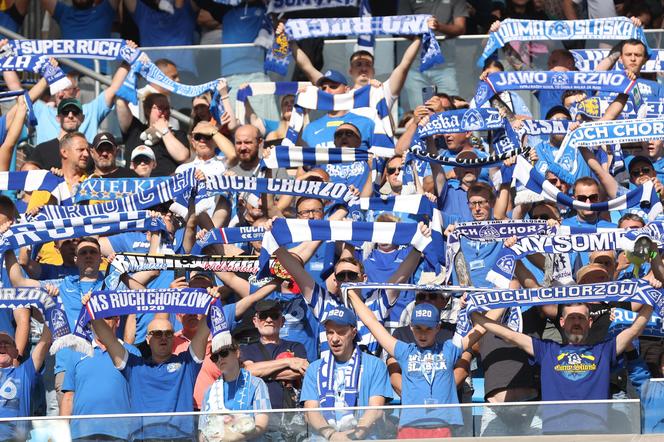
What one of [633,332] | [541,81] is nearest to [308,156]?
[541,81]

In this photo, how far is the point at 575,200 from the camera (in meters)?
17.5

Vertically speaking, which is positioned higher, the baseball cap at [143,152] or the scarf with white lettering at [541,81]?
the scarf with white lettering at [541,81]

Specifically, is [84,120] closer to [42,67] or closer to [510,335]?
→ [42,67]

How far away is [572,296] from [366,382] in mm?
1675

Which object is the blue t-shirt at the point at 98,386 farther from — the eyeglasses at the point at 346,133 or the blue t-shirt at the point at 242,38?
the blue t-shirt at the point at 242,38

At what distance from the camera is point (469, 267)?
1714 cm

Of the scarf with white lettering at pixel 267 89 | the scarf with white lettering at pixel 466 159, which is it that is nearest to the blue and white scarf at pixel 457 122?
the scarf with white lettering at pixel 466 159

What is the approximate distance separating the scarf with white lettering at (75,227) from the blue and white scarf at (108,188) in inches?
31.6

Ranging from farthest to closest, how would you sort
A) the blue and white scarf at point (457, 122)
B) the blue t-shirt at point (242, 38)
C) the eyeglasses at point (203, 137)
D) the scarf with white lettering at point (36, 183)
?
the blue t-shirt at point (242, 38), the eyeglasses at point (203, 137), the blue and white scarf at point (457, 122), the scarf with white lettering at point (36, 183)

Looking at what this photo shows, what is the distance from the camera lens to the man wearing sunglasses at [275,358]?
15.8 m

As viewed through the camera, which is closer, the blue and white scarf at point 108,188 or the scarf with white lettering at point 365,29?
the blue and white scarf at point 108,188

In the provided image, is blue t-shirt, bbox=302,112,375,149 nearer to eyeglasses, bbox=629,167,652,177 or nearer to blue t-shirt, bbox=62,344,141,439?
eyeglasses, bbox=629,167,652,177

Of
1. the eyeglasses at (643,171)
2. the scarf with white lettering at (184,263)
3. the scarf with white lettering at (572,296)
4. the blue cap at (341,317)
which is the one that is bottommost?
the blue cap at (341,317)

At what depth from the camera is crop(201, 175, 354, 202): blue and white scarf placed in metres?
17.6
